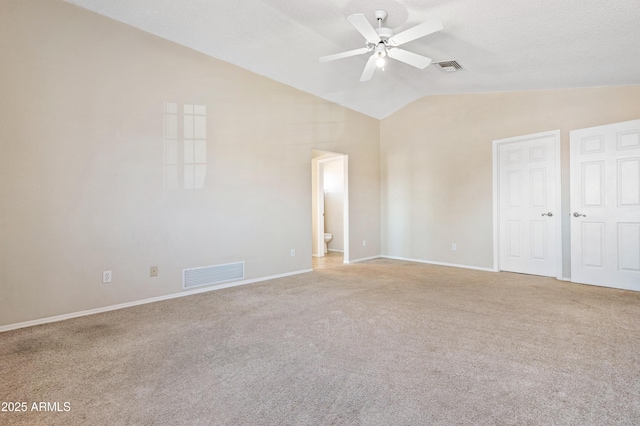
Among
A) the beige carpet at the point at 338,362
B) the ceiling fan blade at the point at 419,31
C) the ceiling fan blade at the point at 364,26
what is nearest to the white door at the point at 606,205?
the beige carpet at the point at 338,362

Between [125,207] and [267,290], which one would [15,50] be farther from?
[267,290]

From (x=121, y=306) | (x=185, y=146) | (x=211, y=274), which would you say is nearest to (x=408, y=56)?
(x=185, y=146)

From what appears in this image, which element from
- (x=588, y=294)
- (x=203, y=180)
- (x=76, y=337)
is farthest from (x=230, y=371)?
(x=588, y=294)

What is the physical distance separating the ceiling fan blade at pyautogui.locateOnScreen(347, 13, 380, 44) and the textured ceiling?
1.30 ft

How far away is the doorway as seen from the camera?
6.95m

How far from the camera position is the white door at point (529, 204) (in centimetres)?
449

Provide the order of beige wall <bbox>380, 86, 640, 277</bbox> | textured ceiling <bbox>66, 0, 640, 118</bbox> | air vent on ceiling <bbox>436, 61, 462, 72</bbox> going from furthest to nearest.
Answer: beige wall <bbox>380, 86, 640, 277</bbox>, air vent on ceiling <bbox>436, 61, 462, 72</bbox>, textured ceiling <bbox>66, 0, 640, 118</bbox>

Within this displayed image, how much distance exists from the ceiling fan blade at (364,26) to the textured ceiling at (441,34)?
398 millimetres

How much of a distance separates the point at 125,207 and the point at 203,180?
938mm

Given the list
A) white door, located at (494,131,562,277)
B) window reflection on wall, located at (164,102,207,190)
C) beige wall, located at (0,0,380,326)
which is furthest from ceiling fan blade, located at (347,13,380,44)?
white door, located at (494,131,562,277)

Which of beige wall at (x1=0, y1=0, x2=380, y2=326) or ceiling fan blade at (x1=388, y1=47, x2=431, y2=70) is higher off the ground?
ceiling fan blade at (x1=388, y1=47, x2=431, y2=70)

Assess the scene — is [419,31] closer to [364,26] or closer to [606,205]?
[364,26]

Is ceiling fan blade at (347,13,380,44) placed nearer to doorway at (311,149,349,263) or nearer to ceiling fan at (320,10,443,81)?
ceiling fan at (320,10,443,81)

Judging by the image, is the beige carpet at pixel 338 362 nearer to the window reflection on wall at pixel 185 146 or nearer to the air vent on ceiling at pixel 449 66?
the window reflection on wall at pixel 185 146
